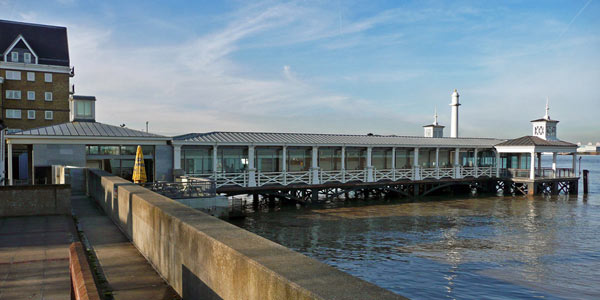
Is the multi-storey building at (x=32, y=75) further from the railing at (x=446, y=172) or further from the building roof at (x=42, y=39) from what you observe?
the railing at (x=446, y=172)

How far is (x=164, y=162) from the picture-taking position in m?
26.3

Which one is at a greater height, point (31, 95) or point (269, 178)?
point (31, 95)

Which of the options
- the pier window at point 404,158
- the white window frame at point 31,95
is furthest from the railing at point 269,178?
the white window frame at point 31,95

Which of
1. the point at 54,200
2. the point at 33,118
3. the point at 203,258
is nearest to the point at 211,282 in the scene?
the point at 203,258

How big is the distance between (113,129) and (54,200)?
14316 millimetres

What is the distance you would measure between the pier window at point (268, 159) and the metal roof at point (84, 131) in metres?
7.61

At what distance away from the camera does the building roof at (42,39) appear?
50.3 metres

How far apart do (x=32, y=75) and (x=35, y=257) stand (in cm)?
5069

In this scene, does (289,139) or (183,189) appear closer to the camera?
(183,189)

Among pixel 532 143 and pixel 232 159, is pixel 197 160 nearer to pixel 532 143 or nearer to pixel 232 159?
pixel 232 159

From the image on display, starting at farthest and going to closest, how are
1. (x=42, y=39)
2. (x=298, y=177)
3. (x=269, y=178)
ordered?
(x=42, y=39) → (x=298, y=177) → (x=269, y=178)

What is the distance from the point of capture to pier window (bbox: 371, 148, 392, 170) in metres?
37.1

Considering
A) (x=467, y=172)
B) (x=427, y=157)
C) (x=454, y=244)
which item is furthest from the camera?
(x=427, y=157)

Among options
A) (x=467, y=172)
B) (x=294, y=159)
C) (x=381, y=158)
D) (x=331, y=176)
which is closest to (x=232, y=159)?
(x=294, y=159)
